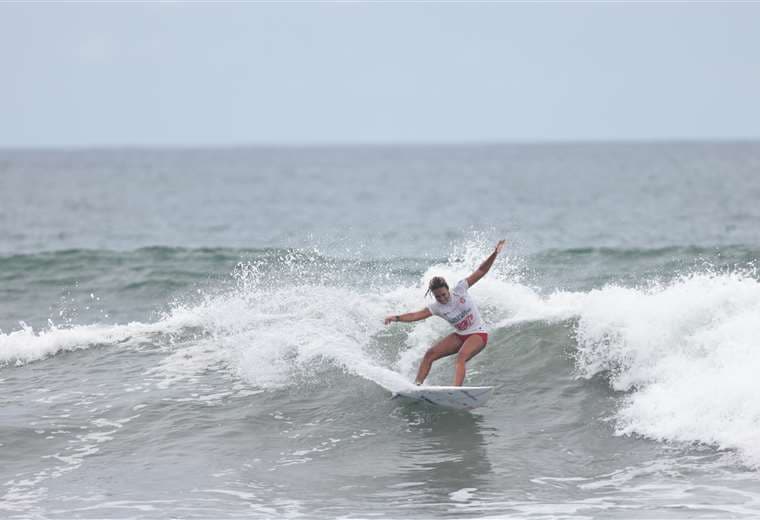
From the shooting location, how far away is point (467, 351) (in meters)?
12.8

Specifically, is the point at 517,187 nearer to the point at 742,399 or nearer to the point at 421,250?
the point at 421,250

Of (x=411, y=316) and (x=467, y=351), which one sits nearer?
(x=411, y=316)

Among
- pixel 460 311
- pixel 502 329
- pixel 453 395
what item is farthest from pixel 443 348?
pixel 502 329

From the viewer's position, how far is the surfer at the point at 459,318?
12617 mm

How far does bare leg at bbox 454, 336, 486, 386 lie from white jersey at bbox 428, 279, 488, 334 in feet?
0.49

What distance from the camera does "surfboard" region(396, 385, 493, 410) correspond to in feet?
40.7

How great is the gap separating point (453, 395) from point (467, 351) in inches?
26.9

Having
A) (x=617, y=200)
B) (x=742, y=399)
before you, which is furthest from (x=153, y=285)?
(x=617, y=200)

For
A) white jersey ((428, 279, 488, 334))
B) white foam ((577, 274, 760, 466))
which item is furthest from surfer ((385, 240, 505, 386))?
white foam ((577, 274, 760, 466))

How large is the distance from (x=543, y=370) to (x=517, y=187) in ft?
203

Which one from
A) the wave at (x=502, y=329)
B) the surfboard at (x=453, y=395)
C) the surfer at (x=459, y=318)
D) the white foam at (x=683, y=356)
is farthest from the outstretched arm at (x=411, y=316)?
the white foam at (x=683, y=356)

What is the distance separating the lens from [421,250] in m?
31.3

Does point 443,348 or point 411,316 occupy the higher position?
point 411,316

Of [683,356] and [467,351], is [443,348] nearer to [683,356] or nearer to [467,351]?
[467,351]
